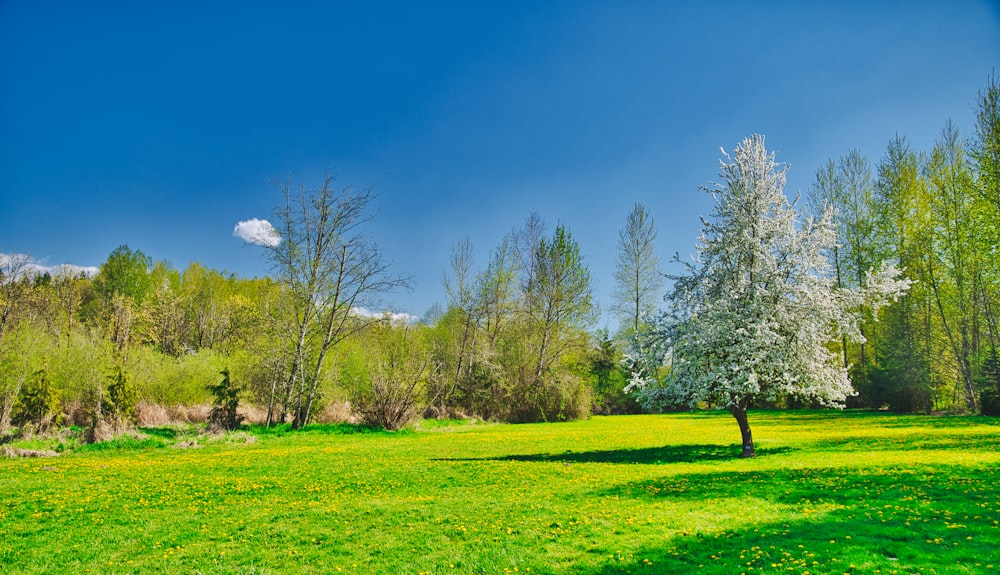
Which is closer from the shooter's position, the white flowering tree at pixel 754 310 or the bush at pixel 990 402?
the white flowering tree at pixel 754 310

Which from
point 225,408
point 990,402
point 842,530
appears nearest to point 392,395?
point 225,408

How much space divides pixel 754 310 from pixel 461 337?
88.5 feet

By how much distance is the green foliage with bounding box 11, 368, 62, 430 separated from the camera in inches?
715

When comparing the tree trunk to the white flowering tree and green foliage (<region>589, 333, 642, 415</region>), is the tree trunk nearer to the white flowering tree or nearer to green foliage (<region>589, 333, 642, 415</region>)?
the white flowering tree

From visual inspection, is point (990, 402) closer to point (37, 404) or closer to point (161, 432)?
point (161, 432)

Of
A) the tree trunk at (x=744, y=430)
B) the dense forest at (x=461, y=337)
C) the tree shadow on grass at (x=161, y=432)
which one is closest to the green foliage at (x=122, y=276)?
the dense forest at (x=461, y=337)

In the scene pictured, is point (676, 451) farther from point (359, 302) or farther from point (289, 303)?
point (289, 303)

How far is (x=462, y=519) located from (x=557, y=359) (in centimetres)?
2978

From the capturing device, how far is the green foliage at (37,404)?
18.2m

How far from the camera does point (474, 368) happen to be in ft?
120

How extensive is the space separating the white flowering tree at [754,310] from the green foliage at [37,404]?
2210cm

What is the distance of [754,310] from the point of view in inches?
602

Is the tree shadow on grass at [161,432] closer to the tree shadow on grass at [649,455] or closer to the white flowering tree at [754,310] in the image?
the tree shadow on grass at [649,455]

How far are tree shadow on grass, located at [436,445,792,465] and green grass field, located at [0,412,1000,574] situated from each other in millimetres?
214
